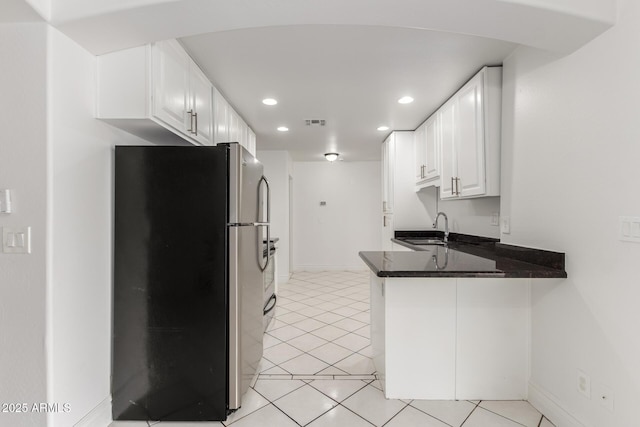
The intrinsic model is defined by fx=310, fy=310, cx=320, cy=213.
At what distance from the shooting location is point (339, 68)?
2.41m

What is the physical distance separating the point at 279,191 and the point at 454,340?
156 inches

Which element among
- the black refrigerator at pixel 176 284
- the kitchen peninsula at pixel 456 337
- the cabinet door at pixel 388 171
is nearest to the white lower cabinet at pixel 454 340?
the kitchen peninsula at pixel 456 337

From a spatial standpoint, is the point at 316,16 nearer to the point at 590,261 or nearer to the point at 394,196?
the point at 590,261

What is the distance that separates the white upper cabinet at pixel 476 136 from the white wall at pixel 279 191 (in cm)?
307

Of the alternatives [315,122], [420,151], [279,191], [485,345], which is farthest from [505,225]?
[279,191]

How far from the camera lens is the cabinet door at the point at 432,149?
335 cm

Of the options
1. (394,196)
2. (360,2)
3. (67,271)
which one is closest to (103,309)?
(67,271)

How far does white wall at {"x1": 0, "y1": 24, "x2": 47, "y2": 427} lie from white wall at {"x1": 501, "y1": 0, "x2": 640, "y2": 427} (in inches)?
102

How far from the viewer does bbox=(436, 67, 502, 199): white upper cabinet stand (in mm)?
2340

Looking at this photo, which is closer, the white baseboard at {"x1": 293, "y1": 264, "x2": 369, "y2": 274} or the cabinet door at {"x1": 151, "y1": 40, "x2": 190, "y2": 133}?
the cabinet door at {"x1": 151, "y1": 40, "x2": 190, "y2": 133}

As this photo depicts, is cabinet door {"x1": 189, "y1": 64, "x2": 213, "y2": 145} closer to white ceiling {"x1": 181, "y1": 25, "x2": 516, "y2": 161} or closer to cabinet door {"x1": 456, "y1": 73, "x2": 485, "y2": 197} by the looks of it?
white ceiling {"x1": 181, "y1": 25, "x2": 516, "y2": 161}

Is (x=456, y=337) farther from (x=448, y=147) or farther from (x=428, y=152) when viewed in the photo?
(x=428, y=152)

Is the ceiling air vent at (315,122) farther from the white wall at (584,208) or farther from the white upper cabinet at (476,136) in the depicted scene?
the white wall at (584,208)

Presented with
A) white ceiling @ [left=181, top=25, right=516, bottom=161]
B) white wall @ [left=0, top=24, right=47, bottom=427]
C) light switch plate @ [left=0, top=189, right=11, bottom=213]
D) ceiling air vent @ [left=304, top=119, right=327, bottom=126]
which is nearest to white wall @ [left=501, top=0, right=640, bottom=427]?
white ceiling @ [left=181, top=25, right=516, bottom=161]
